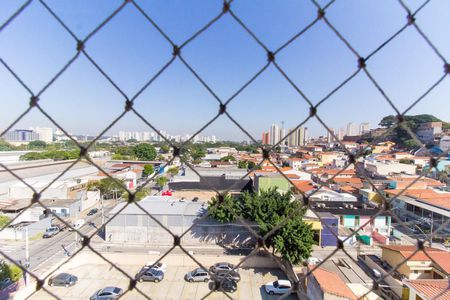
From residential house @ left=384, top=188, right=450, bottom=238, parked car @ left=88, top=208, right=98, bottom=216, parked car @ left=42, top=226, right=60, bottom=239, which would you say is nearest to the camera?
parked car @ left=42, top=226, right=60, bottom=239

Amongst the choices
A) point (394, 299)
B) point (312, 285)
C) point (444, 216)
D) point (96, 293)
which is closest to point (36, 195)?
point (312, 285)

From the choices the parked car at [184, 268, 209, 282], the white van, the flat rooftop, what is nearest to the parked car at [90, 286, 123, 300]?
the parked car at [184, 268, 209, 282]

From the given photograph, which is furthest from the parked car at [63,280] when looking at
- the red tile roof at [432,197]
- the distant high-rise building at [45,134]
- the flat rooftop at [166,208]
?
the distant high-rise building at [45,134]

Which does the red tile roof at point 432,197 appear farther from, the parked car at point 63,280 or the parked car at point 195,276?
the parked car at point 63,280

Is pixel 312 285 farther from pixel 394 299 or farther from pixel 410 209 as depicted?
pixel 410 209

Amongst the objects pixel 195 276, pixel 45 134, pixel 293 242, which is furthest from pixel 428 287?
pixel 45 134

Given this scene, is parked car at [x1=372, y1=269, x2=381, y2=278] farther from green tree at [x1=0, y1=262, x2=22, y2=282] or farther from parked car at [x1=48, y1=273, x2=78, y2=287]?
green tree at [x1=0, y1=262, x2=22, y2=282]
